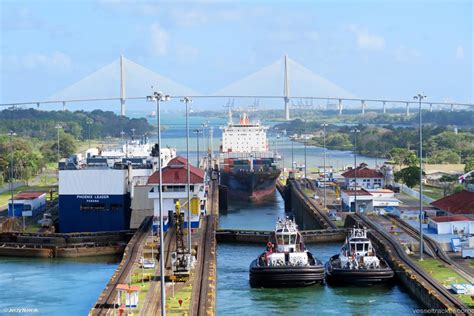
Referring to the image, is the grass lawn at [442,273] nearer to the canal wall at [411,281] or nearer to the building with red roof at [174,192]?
the canal wall at [411,281]

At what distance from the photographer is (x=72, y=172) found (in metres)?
40.7

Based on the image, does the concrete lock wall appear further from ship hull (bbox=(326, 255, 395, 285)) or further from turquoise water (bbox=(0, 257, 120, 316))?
ship hull (bbox=(326, 255, 395, 285))

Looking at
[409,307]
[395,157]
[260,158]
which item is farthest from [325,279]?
[395,157]

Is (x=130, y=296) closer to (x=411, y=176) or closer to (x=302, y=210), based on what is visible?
(x=302, y=210)

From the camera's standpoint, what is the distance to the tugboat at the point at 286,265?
2762 centimetres

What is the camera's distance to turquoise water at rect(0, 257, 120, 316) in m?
26.7

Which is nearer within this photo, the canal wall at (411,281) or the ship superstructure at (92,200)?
the canal wall at (411,281)

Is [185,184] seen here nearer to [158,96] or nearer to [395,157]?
[158,96]

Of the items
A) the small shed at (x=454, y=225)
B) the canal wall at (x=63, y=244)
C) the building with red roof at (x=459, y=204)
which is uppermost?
the building with red roof at (x=459, y=204)

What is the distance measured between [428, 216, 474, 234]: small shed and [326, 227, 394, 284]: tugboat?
220 inches

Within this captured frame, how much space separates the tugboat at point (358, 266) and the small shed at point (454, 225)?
5585 millimetres

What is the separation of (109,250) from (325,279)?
33.2 feet

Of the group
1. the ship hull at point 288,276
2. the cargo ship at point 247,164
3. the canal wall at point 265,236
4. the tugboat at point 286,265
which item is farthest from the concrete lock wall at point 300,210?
the ship hull at point 288,276

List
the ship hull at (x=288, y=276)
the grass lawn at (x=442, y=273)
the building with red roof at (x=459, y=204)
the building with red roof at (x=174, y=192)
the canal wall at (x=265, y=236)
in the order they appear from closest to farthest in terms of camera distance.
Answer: the grass lawn at (x=442, y=273)
the ship hull at (x=288, y=276)
the building with red roof at (x=459, y=204)
the building with red roof at (x=174, y=192)
the canal wall at (x=265, y=236)
